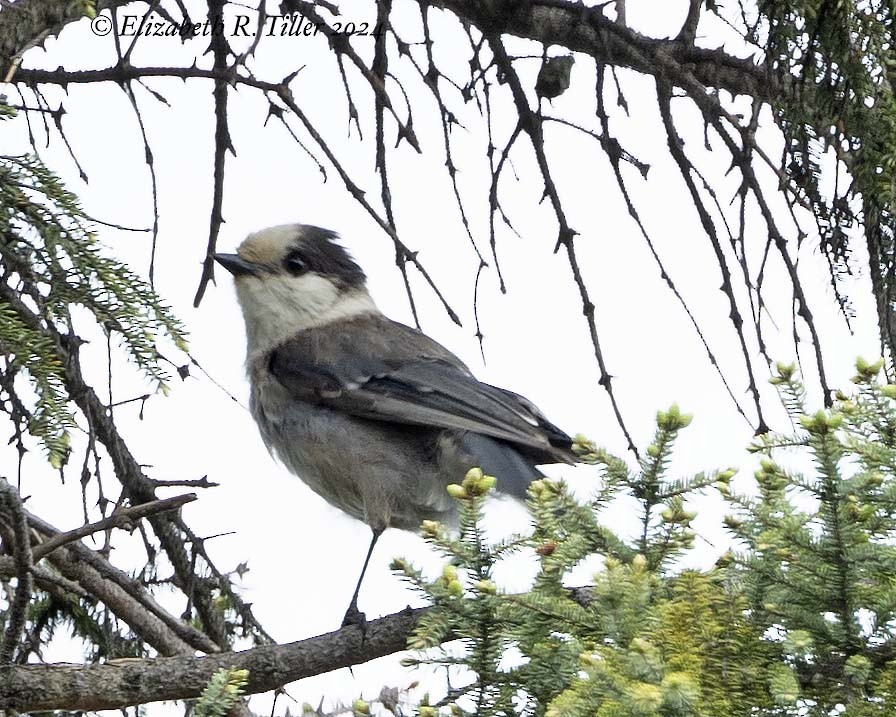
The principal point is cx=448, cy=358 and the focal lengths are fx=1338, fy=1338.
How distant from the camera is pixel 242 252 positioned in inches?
176

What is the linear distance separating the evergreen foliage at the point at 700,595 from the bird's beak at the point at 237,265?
2.40m

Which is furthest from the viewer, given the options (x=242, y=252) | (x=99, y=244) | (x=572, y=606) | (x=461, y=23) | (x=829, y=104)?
(x=242, y=252)

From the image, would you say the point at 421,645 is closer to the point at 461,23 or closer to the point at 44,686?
the point at 44,686

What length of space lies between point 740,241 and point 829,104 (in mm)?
1002

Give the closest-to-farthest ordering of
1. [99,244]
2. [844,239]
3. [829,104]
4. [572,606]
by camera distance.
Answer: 1. [572,606]
2. [99,244]
3. [829,104]
4. [844,239]

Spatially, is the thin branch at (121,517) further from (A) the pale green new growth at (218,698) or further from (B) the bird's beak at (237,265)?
(B) the bird's beak at (237,265)

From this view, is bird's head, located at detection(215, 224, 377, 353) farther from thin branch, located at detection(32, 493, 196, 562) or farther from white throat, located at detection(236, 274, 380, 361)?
thin branch, located at detection(32, 493, 196, 562)

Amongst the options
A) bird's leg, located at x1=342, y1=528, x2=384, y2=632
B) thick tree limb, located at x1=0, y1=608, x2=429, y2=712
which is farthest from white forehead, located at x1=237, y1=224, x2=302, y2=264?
thick tree limb, located at x1=0, y1=608, x2=429, y2=712

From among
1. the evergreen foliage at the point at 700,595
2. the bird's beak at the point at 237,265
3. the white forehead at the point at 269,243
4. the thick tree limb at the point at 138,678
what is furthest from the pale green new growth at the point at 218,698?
the white forehead at the point at 269,243

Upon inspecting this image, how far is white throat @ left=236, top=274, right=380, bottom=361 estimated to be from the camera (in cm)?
443

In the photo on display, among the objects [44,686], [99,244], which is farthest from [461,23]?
[44,686]

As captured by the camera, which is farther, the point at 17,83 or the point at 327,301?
the point at 327,301

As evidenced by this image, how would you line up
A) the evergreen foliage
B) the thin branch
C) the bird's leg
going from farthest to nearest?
1. the bird's leg
2. the thin branch
3. the evergreen foliage

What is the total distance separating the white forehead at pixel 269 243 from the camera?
14.6 feet
